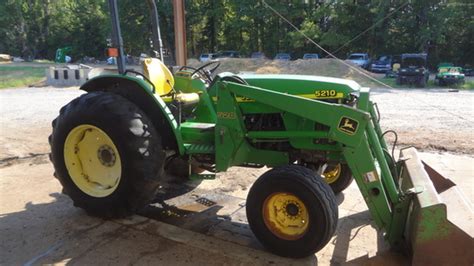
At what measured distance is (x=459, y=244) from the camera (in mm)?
2736

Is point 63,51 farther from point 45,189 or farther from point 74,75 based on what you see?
point 45,189

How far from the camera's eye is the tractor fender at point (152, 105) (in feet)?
12.3

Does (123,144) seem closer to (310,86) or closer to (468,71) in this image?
(310,86)

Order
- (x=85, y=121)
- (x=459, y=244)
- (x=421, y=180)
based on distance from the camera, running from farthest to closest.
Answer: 1. (x=85, y=121)
2. (x=421, y=180)
3. (x=459, y=244)

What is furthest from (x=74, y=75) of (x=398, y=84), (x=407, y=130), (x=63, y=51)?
(x=63, y=51)

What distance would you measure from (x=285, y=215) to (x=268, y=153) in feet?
1.93

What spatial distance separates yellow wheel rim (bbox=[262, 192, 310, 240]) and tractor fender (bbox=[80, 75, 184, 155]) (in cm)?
98

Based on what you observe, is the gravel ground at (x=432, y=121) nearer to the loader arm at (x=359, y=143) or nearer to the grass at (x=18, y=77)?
the loader arm at (x=359, y=143)

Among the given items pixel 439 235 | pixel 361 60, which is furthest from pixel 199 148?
pixel 361 60

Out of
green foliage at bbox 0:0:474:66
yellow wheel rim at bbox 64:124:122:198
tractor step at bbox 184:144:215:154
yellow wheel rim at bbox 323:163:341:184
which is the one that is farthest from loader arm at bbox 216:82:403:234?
green foliage at bbox 0:0:474:66

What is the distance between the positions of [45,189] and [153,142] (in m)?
2.01

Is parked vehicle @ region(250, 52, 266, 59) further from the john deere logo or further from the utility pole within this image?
the john deere logo

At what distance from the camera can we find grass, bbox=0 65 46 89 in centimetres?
2070

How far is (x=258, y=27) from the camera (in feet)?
121
